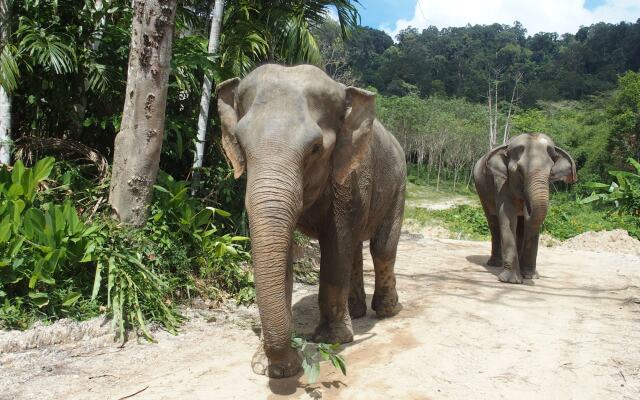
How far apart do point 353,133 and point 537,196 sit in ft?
15.9

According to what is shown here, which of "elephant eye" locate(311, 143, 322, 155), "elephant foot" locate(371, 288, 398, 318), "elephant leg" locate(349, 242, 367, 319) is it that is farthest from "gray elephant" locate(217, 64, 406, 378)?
"elephant foot" locate(371, 288, 398, 318)

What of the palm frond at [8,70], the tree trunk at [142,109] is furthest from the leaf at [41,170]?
the palm frond at [8,70]

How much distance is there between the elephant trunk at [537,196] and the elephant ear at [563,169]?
701 mm

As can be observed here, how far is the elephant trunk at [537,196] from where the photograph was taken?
796 centimetres

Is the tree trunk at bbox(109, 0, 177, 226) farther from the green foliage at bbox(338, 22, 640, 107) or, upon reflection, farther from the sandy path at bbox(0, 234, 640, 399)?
the green foliage at bbox(338, 22, 640, 107)

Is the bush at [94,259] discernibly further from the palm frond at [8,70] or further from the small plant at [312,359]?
the small plant at [312,359]

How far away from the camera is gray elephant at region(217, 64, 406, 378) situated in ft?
10.6

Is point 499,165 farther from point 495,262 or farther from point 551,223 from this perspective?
point 551,223

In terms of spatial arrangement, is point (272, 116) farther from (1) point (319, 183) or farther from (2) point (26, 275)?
(2) point (26, 275)

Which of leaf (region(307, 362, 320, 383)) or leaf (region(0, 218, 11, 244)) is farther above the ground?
leaf (region(0, 218, 11, 244))

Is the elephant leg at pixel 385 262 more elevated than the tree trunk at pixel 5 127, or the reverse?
the tree trunk at pixel 5 127

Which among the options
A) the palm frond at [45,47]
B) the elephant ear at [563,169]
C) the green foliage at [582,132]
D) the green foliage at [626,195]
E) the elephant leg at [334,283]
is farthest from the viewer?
the green foliage at [582,132]

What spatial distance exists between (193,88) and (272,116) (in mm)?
4610

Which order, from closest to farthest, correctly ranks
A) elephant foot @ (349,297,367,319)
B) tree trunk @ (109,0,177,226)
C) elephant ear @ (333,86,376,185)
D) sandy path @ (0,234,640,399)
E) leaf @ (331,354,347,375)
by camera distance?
leaf @ (331,354,347,375), sandy path @ (0,234,640,399), elephant ear @ (333,86,376,185), tree trunk @ (109,0,177,226), elephant foot @ (349,297,367,319)
